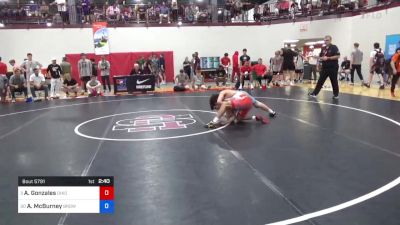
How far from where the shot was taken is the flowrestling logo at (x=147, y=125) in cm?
622

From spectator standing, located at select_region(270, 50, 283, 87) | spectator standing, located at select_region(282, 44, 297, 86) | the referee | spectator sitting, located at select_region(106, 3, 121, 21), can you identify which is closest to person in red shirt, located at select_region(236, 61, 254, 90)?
spectator standing, located at select_region(270, 50, 283, 87)

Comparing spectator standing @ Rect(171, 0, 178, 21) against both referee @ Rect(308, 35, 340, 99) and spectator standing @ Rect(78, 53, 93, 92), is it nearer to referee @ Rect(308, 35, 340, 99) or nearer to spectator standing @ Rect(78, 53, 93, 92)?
spectator standing @ Rect(78, 53, 93, 92)

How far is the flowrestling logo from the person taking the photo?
6223mm

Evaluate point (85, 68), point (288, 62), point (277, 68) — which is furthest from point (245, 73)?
point (85, 68)

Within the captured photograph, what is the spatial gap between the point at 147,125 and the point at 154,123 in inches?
8.4

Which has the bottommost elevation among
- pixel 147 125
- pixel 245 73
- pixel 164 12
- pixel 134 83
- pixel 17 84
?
pixel 147 125

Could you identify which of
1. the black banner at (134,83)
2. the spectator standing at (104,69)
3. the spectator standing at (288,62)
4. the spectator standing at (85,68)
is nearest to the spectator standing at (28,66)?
the spectator standing at (85,68)

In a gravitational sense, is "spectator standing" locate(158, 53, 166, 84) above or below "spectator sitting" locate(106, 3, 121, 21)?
below

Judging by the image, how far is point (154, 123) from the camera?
727 centimetres

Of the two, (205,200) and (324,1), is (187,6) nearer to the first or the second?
(324,1)

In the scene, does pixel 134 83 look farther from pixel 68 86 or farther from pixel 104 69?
pixel 68 86

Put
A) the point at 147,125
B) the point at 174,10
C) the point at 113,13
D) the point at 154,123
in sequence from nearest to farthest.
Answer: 1. the point at 147,125
2. the point at 154,123
3. the point at 113,13
4. the point at 174,10
